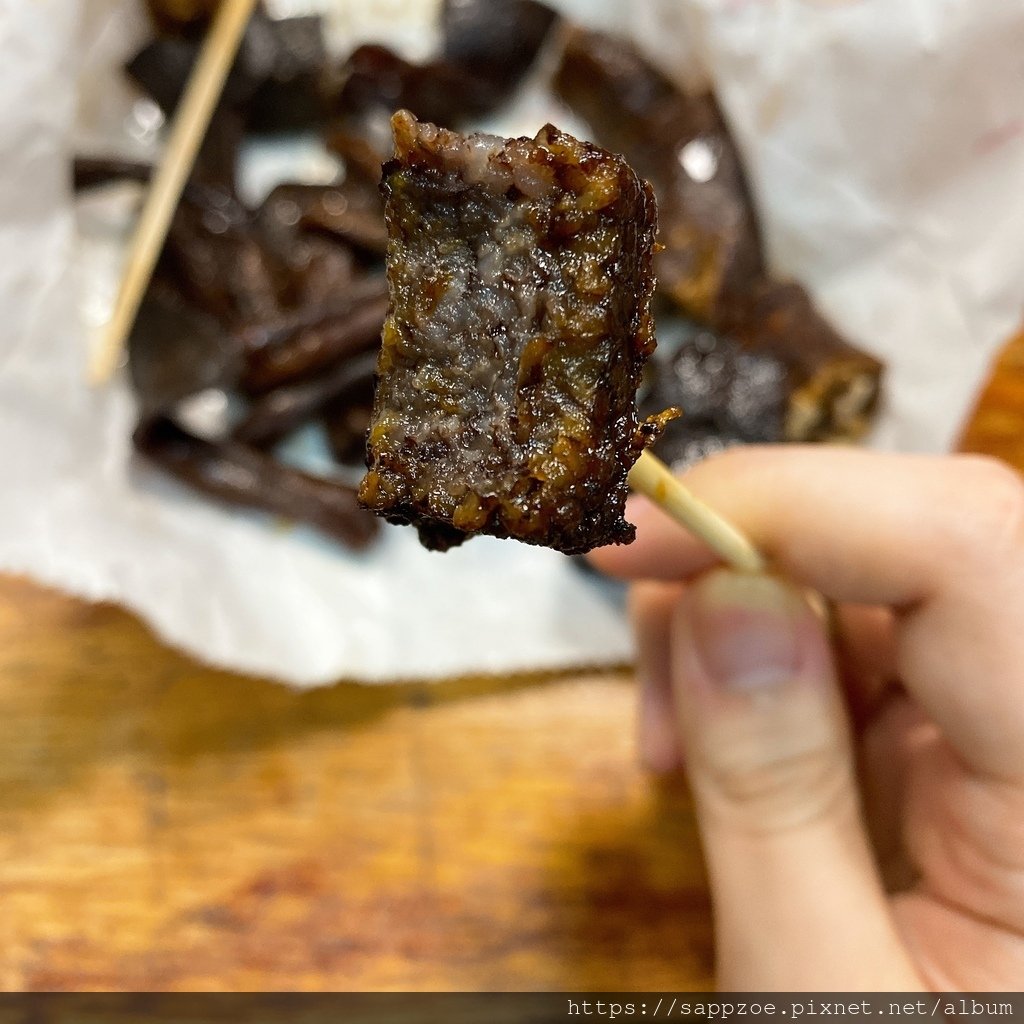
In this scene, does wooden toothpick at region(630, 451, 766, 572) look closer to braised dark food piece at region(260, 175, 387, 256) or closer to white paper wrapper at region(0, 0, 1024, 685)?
white paper wrapper at region(0, 0, 1024, 685)

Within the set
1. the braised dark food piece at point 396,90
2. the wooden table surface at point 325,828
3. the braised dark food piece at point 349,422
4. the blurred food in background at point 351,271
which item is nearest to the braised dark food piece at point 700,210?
the blurred food in background at point 351,271

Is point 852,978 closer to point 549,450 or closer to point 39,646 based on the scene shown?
point 549,450

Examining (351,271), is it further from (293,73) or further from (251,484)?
(251,484)

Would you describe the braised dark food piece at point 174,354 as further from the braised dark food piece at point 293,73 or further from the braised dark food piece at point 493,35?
the braised dark food piece at point 493,35

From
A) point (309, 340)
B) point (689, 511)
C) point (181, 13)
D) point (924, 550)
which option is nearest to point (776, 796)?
point (924, 550)

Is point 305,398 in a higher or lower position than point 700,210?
lower

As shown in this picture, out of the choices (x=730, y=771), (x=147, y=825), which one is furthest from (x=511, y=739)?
(x=147, y=825)
